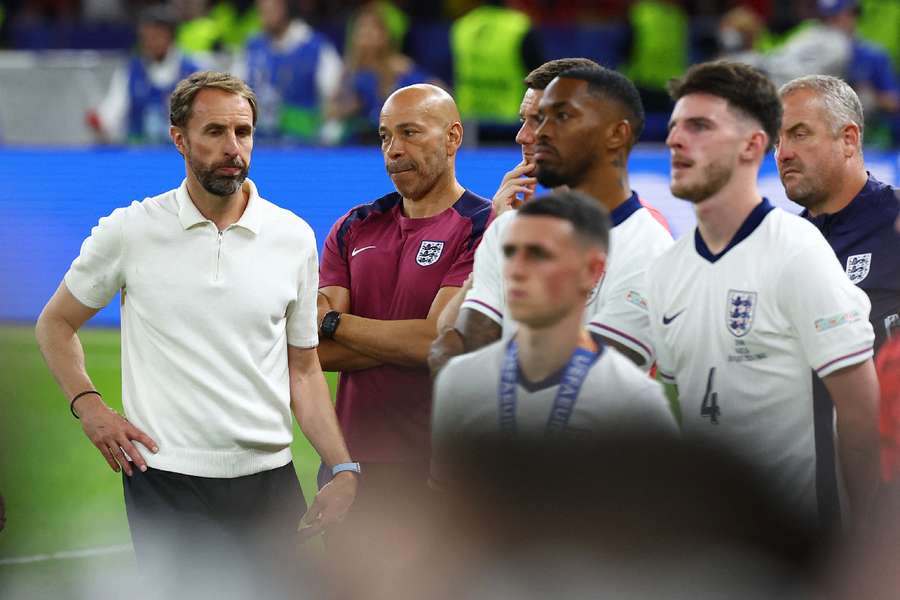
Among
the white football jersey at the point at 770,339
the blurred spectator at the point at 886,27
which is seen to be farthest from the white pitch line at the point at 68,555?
the blurred spectator at the point at 886,27

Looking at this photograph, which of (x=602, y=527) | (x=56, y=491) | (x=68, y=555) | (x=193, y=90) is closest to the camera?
(x=602, y=527)

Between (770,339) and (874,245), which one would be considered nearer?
(770,339)

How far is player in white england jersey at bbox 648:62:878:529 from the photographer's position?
3.43m

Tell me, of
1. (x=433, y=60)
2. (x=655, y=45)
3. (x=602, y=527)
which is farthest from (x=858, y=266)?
(x=433, y=60)

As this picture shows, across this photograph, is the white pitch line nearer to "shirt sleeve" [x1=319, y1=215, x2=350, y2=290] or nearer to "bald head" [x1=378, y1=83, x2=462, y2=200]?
"shirt sleeve" [x1=319, y1=215, x2=350, y2=290]

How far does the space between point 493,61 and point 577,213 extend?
8905 millimetres

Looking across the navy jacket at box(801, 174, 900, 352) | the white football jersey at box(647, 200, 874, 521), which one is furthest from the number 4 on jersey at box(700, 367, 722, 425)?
the navy jacket at box(801, 174, 900, 352)

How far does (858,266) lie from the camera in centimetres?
429

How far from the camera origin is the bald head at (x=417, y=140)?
181 inches

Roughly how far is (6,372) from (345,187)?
2580 millimetres

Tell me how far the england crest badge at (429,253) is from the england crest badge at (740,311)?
1.26 m

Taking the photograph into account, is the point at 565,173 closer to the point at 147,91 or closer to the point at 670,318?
the point at 670,318

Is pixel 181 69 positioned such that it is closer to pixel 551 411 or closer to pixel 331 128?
pixel 331 128

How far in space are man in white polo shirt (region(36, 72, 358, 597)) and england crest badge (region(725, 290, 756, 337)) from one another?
51.7 inches
